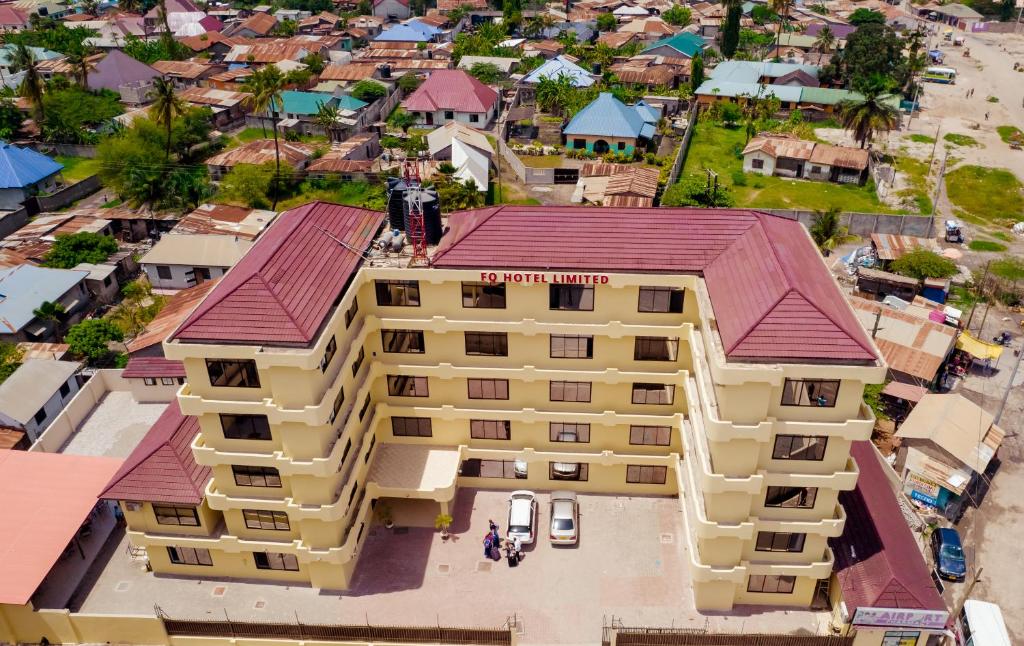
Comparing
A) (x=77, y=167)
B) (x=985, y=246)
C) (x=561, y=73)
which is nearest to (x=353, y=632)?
(x=985, y=246)

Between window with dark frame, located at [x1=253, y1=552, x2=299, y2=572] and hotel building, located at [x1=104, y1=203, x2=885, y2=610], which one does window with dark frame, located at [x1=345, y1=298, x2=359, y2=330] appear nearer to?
hotel building, located at [x1=104, y1=203, x2=885, y2=610]

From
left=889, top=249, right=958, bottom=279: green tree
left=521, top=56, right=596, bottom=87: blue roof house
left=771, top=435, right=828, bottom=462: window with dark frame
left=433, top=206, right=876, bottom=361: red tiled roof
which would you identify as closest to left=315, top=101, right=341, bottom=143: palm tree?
left=521, top=56, right=596, bottom=87: blue roof house

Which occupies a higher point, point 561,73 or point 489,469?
point 561,73

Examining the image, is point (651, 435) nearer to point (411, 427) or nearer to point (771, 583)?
point (771, 583)

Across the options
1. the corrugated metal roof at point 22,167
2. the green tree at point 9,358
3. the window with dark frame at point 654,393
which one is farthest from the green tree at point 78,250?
the window with dark frame at point 654,393

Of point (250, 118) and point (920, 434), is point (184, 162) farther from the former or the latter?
point (920, 434)

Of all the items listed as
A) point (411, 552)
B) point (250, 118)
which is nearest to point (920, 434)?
point (411, 552)

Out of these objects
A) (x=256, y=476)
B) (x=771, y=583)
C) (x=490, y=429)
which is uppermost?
(x=256, y=476)

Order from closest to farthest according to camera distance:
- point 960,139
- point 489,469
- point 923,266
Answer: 1. point 489,469
2. point 923,266
3. point 960,139
